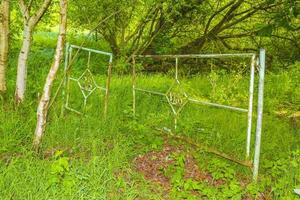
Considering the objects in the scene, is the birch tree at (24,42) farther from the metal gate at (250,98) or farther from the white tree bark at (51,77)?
the metal gate at (250,98)

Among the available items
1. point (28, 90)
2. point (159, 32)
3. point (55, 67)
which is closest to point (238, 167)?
point (55, 67)

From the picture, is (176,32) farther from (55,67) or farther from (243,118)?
(55,67)

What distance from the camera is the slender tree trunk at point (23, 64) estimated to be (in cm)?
513

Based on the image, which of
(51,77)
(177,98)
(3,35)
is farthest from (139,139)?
(3,35)

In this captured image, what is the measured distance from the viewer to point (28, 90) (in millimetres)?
6152

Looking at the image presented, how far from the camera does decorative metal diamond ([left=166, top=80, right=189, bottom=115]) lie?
15.4ft

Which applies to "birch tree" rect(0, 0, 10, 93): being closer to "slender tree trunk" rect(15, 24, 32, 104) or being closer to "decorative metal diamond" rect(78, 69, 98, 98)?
"slender tree trunk" rect(15, 24, 32, 104)

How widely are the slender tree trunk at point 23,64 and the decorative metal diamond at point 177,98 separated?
5.84ft

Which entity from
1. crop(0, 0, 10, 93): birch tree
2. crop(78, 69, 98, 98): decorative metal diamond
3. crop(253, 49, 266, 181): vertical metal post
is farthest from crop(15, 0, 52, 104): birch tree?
crop(253, 49, 266, 181): vertical metal post

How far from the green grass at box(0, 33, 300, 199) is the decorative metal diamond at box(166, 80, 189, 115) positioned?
0.53ft

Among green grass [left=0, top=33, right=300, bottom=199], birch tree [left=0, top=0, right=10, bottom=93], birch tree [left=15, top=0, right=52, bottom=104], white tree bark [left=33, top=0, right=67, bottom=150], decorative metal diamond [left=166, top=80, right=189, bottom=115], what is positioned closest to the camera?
green grass [left=0, top=33, right=300, bottom=199]

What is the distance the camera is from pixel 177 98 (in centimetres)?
478

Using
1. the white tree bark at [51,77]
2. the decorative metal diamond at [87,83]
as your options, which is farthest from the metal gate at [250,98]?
the white tree bark at [51,77]

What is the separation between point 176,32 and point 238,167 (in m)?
5.64
